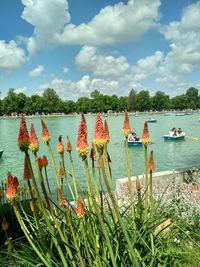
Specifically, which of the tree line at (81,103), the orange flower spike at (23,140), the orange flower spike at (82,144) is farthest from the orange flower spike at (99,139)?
the tree line at (81,103)

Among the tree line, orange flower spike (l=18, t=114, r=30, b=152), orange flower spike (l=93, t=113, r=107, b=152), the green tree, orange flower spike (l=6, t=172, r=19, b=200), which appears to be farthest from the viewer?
the green tree

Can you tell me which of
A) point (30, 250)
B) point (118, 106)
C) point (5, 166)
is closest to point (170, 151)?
point (5, 166)

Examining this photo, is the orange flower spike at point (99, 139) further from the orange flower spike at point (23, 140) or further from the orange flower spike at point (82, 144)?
the orange flower spike at point (23, 140)

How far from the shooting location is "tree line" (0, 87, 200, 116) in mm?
168000

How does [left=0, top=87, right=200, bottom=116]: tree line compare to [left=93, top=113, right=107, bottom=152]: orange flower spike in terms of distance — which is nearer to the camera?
[left=93, top=113, right=107, bottom=152]: orange flower spike

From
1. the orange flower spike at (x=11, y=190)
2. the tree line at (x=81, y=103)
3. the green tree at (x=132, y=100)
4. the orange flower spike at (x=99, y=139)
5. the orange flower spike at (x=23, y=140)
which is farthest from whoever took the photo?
the green tree at (x=132, y=100)

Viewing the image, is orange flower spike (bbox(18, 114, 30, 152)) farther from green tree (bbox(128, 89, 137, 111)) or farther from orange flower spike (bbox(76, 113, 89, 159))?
green tree (bbox(128, 89, 137, 111))

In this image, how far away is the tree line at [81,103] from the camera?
168000 millimetres

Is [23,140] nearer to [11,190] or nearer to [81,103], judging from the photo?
[11,190]

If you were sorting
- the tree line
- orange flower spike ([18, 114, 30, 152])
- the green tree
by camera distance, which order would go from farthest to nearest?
the green tree → the tree line → orange flower spike ([18, 114, 30, 152])

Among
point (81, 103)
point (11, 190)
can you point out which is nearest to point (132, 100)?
point (81, 103)

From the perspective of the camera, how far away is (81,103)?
573ft

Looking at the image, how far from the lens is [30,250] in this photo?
148 inches

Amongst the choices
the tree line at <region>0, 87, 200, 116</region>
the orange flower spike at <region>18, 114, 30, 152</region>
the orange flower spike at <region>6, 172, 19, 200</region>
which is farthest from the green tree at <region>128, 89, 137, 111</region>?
the orange flower spike at <region>18, 114, 30, 152</region>
